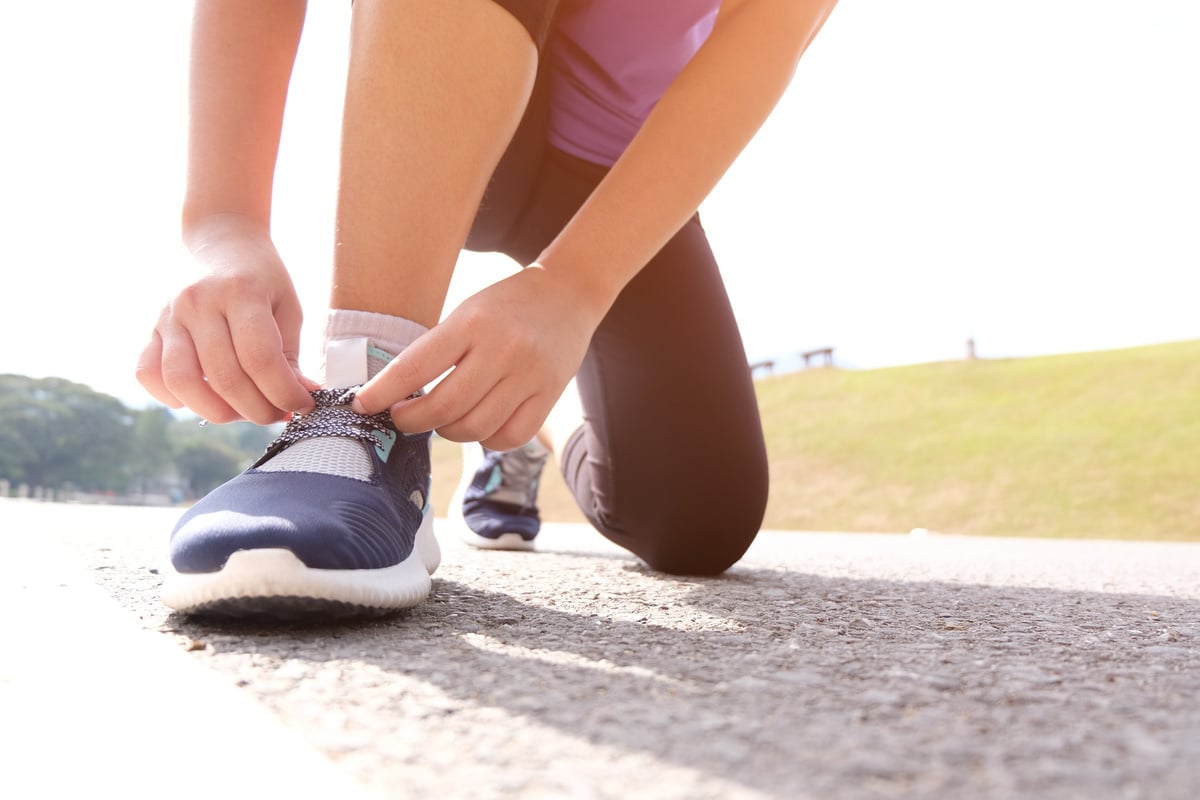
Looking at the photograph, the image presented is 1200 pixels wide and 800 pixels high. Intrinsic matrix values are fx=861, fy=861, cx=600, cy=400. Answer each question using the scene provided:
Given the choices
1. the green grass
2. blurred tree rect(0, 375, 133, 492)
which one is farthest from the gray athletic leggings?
blurred tree rect(0, 375, 133, 492)

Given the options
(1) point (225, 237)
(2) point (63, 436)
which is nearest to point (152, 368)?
(1) point (225, 237)

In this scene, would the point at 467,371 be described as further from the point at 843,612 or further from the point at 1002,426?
the point at 1002,426

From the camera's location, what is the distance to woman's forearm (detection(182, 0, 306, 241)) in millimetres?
1003

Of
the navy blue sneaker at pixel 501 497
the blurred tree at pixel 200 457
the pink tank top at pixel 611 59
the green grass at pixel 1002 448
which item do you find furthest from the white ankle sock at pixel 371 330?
the blurred tree at pixel 200 457

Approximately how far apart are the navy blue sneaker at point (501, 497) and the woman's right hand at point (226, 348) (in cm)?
103

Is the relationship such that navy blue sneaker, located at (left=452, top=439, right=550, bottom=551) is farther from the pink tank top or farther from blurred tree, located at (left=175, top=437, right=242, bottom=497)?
blurred tree, located at (left=175, top=437, right=242, bottom=497)

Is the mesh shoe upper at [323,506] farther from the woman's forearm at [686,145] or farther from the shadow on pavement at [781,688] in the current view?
the woman's forearm at [686,145]

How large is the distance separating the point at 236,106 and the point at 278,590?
2.16 ft

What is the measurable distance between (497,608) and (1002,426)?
11619 millimetres

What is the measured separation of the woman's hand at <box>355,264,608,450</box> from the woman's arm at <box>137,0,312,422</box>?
0.35ft

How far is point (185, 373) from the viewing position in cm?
81

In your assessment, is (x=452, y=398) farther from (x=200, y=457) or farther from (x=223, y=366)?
(x=200, y=457)

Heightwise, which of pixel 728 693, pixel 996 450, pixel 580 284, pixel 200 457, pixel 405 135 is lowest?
pixel 728 693

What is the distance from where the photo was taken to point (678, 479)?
56.9 inches
